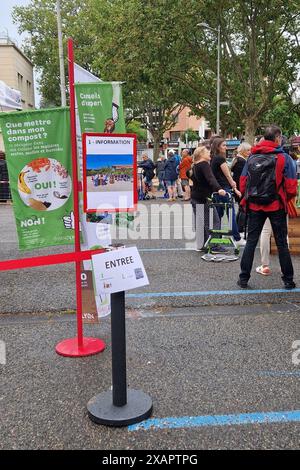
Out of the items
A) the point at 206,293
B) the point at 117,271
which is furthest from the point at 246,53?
the point at 117,271

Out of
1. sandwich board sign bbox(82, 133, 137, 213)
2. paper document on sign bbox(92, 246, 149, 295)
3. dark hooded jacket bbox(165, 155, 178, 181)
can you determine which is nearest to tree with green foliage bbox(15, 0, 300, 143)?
dark hooded jacket bbox(165, 155, 178, 181)

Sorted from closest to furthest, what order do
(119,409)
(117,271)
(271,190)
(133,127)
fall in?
(117,271) → (119,409) → (271,190) → (133,127)

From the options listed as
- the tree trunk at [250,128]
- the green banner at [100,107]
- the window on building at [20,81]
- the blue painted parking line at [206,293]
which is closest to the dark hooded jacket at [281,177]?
the blue painted parking line at [206,293]

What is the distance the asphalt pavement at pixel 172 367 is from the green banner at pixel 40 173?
3.50 feet

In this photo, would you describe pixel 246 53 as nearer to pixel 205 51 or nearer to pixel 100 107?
pixel 205 51

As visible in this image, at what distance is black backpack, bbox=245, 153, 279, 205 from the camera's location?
18.0 feet

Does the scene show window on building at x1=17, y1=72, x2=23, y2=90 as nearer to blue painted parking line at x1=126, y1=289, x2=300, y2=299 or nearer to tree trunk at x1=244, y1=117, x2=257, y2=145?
tree trunk at x1=244, y1=117, x2=257, y2=145

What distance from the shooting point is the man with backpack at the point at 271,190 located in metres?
5.50

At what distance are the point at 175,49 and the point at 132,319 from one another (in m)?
21.7

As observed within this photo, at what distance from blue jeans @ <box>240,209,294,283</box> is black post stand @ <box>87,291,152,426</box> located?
9.61 ft

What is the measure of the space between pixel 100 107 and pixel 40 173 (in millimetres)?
729

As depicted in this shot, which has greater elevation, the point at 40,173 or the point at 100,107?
the point at 100,107

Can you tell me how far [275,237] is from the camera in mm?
5707
